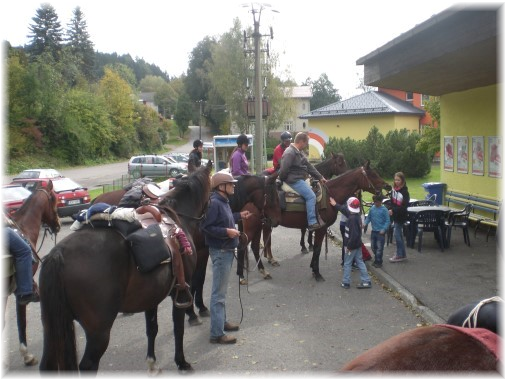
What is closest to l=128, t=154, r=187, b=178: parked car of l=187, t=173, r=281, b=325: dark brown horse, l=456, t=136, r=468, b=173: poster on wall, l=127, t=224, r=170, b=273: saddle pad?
l=456, t=136, r=468, b=173: poster on wall

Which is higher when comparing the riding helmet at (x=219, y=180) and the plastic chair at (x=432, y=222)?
the riding helmet at (x=219, y=180)

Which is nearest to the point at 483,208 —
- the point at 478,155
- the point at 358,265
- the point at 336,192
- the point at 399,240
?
the point at 478,155

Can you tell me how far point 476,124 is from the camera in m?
12.9

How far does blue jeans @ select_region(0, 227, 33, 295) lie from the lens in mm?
5516

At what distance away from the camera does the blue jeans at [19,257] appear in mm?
5516

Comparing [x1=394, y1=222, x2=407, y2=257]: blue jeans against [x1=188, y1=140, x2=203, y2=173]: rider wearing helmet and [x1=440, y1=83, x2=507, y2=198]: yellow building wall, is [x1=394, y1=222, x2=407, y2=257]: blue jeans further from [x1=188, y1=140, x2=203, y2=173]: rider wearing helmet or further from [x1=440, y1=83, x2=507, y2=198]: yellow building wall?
[x1=188, y1=140, x2=203, y2=173]: rider wearing helmet

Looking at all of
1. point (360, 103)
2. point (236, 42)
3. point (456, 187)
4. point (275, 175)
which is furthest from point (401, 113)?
point (275, 175)

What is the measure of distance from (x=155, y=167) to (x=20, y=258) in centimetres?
3296

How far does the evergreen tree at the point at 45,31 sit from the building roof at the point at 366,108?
53336 millimetres

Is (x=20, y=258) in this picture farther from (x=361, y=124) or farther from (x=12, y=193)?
(x=361, y=124)

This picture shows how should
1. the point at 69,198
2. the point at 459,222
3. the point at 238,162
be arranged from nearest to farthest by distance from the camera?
the point at 238,162 → the point at 459,222 → the point at 69,198

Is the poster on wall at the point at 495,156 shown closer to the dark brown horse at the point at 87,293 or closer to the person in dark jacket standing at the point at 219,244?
the person in dark jacket standing at the point at 219,244

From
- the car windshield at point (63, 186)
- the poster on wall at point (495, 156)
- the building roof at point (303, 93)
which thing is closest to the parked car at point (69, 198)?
the car windshield at point (63, 186)

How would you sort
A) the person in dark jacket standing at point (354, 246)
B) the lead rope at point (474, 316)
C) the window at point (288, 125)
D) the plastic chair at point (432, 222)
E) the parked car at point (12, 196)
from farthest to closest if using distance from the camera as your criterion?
the window at point (288, 125) < the parked car at point (12, 196) < the plastic chair at point (432, 222) < the person in dark jacket standing at point (354, 246) < the lead rope at point (474, 316)
